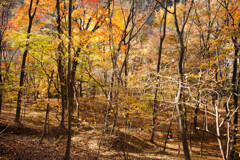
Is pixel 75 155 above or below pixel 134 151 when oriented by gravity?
→ above

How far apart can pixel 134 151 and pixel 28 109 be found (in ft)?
41.5

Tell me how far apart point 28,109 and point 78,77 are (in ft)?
23.0

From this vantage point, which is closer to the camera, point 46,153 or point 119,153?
point 46,153

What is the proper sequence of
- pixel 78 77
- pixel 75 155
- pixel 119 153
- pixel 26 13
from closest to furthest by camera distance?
pixel 75 155 → pixel 119 153 → pixel 26 13 → pixel 78 77

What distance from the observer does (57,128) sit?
10.6m

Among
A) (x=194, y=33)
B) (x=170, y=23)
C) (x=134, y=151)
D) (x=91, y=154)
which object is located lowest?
(x=134, y=151)

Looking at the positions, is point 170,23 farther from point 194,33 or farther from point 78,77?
point 78,77

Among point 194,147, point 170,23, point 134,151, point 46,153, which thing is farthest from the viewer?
point 170,23

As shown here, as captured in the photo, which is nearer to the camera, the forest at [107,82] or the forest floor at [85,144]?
the forest floor at [85,144]

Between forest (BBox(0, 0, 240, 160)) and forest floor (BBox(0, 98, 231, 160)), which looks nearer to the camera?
forest floor (BBox(0, 98, 231, 160))

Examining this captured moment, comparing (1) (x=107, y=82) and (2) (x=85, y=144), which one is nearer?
(2) (x=85, y=144)

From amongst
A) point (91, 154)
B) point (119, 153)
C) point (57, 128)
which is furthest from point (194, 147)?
point (57, 128)

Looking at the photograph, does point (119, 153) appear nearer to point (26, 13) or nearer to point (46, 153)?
point (46, 153)

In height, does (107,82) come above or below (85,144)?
above
